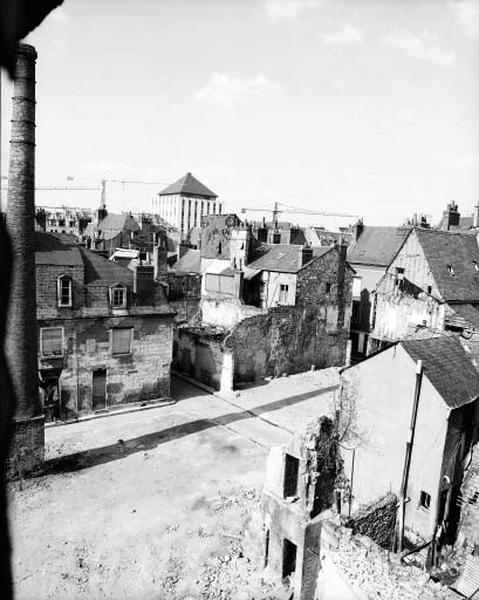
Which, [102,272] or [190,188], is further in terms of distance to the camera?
[190,188]

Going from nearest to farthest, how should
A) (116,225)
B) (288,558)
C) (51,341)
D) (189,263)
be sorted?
1. (288,558)
2. (51,341)
3. (189,263)
4. (116,225)

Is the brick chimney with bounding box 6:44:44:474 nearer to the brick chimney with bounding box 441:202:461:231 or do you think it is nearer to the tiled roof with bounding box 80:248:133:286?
the tiled roof with bounding box 80:248:133:286

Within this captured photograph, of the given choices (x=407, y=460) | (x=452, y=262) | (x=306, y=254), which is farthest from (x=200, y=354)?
Result: (x=407, y=460)

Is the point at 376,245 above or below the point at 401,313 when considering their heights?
above

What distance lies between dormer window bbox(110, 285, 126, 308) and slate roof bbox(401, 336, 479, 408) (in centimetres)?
1431

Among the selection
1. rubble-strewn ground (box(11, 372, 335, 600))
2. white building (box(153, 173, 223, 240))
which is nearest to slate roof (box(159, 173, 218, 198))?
white building (box(153, 173, 223, 240))

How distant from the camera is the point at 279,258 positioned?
36.4 metres

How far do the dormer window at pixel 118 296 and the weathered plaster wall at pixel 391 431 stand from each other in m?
12.3

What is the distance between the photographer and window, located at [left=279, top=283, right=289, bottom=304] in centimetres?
3406

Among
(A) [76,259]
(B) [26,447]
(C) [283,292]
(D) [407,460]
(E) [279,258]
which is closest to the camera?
(D) [407,460]

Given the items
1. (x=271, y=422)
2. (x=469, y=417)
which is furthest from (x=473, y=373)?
(x=271, y=422)

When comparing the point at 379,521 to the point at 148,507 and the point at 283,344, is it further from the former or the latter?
the point at 283,344

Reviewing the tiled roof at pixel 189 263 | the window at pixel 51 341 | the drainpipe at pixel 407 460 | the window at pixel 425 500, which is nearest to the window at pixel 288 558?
the drainpipe at pixel 407 460

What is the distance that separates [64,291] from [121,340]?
3.83 metres
